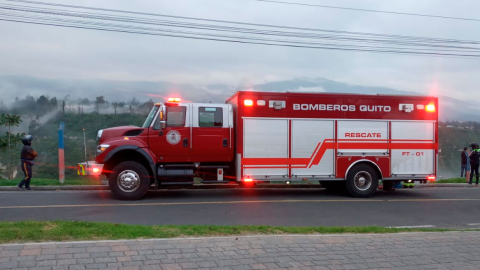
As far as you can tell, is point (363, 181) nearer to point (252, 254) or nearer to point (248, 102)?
point (248, 102)

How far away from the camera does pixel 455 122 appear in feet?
66.4

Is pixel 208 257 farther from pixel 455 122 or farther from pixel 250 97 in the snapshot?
pixel 455 122

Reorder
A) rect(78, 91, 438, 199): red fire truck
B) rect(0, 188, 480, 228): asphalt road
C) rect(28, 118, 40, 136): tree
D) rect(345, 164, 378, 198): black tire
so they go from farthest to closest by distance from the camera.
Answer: rect(28, 118, 40, 136): tree
rect(345, 164, 378, 198): black tire
rect(78, 91, 438, 199): red fire truck
rect(0, 188, 480, 228): asphalt road

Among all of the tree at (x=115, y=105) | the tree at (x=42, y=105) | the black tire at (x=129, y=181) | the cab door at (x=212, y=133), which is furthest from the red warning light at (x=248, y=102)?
the tree at (x=42, y=105)

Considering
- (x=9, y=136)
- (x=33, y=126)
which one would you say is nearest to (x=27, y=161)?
(x=9, y=136)

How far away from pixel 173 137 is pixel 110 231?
541cm

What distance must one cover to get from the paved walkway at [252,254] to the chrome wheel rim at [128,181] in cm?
538

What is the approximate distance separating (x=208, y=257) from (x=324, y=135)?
25.3 feet

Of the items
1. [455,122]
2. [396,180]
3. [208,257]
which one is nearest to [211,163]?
[396,180]

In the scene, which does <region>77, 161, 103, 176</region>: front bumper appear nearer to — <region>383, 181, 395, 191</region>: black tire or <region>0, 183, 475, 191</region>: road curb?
<region>0, 183, 475, 191</region>: road curb

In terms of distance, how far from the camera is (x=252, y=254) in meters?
5.79

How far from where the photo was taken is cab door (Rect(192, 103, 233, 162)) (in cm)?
1189

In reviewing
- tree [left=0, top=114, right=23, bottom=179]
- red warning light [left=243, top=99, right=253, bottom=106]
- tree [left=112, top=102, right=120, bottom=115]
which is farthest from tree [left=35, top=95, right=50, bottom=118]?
red warning light [left=243, top=99, right=253, bottom=106]

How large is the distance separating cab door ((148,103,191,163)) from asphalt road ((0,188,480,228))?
1181mm
